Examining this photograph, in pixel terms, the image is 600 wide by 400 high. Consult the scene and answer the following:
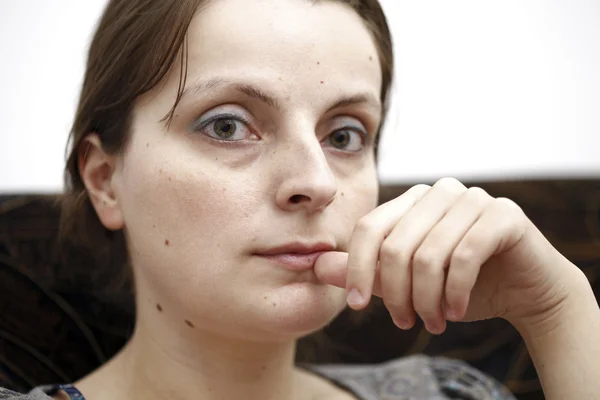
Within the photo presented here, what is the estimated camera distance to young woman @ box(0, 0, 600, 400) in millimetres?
797

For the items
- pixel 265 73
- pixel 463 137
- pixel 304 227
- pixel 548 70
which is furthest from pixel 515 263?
pixel 548 70

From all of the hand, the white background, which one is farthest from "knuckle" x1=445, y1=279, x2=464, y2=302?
the white background

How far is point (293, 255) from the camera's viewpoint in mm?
917

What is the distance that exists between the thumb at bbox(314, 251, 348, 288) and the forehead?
0.79ft

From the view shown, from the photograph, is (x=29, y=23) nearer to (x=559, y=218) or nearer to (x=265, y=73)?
(x=265, y=73)

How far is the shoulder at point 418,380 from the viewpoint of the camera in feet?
4.31

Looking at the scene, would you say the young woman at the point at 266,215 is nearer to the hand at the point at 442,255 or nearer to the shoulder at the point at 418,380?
the hand at the point at 442,255

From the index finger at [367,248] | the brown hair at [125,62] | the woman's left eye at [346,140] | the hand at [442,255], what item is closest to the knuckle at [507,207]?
the hand at [442,255]

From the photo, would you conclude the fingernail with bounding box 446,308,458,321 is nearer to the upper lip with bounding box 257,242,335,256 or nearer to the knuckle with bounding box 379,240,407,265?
the knuckle with bounding box 379,240,407,265

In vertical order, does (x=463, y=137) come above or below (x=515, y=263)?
below

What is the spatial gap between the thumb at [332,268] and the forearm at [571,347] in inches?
10.6

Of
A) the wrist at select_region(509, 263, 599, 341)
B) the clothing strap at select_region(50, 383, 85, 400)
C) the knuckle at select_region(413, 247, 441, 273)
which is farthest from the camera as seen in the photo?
the clothing strap at select_region(50, 383, 85, 400)

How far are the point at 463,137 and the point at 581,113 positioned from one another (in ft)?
1.17

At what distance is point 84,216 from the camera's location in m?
1.28
